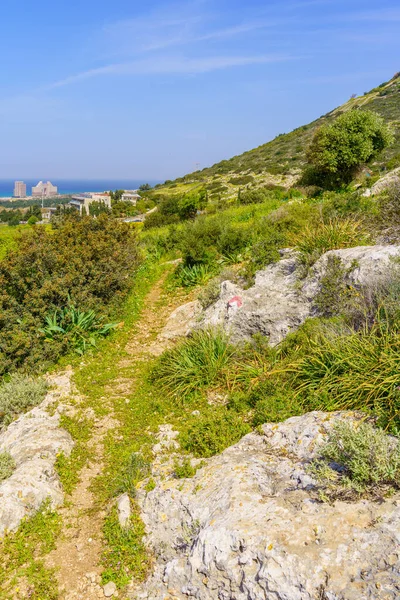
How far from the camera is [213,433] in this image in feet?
16.8

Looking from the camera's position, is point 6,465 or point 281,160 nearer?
point 6,465

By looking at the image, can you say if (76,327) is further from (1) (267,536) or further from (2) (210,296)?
(1) (267,536)

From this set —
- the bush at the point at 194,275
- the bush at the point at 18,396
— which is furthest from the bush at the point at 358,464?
the bush at the point at 194,275

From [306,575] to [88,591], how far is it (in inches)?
78.3

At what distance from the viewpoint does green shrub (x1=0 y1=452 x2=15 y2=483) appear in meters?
4.92

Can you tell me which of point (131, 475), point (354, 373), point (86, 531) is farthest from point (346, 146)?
point (86, 531)

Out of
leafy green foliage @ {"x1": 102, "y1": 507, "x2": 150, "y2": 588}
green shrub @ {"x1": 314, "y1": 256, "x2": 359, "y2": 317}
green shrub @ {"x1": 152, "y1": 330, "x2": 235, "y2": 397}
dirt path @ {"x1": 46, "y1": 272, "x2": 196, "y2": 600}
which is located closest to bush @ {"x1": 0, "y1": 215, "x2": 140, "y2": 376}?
dirt path @ {"x1": 46, "y1": 272, "x2": 196, "y2": 600}

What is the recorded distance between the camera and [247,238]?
1189 cm

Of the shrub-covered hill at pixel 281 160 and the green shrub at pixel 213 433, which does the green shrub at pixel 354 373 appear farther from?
A: the shrub-covered hill at pixel 281 160

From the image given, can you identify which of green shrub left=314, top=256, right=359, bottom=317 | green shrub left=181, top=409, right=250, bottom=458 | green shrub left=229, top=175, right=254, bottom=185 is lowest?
green shrub left=181, top=409, right=250, bottom=458

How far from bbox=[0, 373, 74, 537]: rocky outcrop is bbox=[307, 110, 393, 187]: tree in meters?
16.5

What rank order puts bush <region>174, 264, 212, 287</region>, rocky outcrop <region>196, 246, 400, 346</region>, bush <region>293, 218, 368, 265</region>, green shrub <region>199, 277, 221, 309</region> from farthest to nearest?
bush <region>174, 264, 212, 287</region> < green shrub <region>199, 277, 221, 309</region> < bush <region>293, 218, 368, 265</region> < rocky outcrop <region>196, 246, 400, 346</region>

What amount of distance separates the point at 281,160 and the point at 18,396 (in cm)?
4658

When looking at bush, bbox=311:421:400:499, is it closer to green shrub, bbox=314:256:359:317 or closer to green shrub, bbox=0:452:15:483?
green shrub, bbox=314:256:359:317
